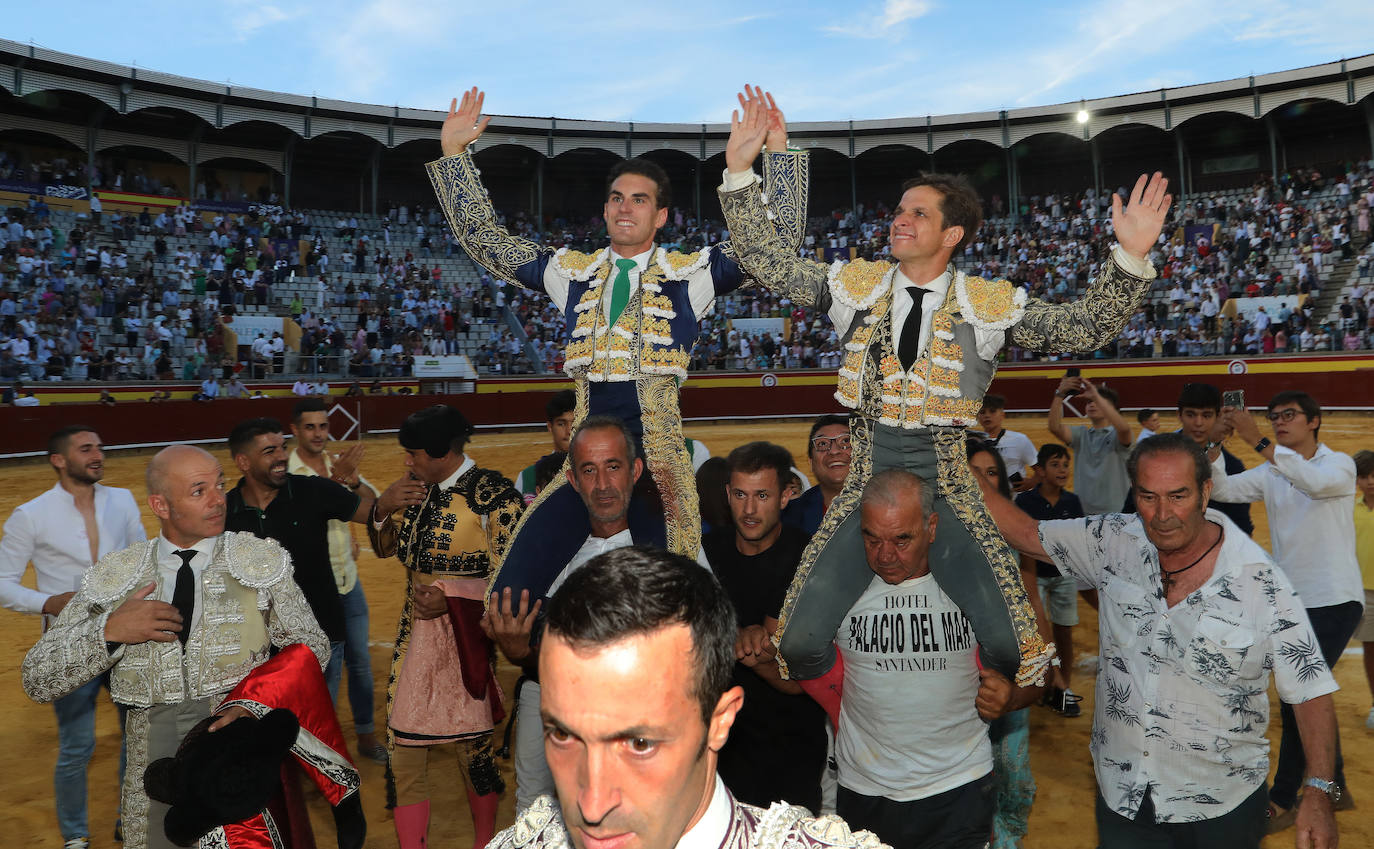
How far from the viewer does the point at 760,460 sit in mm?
3516

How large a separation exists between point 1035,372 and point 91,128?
26.2 m

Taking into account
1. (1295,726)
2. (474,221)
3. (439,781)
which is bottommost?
(439,781)

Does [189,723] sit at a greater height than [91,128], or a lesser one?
lesser

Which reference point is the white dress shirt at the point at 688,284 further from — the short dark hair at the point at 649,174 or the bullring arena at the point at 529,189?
the bullring arena at the point at 529,189

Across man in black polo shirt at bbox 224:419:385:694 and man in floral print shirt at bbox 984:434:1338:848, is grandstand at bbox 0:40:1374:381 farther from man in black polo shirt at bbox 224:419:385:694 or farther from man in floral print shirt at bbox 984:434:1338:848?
man in floral print shirt at bbox 984:434:1338:848

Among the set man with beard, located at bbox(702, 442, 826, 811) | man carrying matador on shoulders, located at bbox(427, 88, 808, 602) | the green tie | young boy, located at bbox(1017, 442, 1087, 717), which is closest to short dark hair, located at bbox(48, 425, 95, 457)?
man carrying matador on shoulders, located at bbox(427, 88, 808, 602)

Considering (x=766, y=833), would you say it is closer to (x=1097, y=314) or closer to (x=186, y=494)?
(x=1097, y=314)

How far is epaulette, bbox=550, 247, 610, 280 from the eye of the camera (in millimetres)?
3574

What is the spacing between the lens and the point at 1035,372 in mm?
23984

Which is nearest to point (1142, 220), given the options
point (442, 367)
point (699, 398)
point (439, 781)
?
point (439, 781)

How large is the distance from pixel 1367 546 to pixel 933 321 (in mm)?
3583

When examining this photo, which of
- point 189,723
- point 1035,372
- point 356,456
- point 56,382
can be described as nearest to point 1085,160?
point 1035,372

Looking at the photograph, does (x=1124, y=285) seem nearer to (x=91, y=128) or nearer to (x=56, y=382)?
(x=56, y=382)

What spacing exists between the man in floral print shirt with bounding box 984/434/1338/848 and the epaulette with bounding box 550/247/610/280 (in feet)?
6.42
